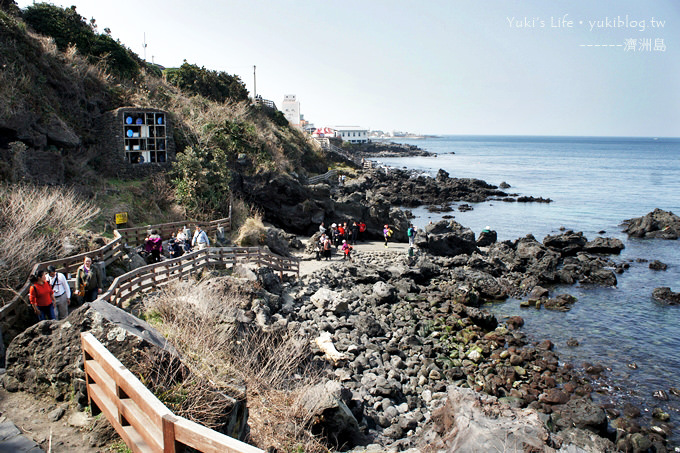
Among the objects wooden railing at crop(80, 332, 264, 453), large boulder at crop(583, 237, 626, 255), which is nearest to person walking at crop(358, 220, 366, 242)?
large boulder at crop(583, 237, 626, 255)

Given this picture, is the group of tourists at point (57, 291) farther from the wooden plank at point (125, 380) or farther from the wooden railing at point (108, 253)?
the wooden plank at point (125, 380)

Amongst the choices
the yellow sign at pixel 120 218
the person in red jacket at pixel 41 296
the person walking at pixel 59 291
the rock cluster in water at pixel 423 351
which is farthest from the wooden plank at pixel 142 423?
the yellow sign at pixel 120 218

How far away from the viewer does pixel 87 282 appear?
1260 centimetres

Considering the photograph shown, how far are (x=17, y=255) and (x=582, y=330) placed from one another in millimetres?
21228

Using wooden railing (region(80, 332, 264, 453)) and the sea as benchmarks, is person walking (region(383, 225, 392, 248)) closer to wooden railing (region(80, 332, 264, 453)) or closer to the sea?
the sea

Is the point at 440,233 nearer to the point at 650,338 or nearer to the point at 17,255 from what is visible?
the point at 650,338

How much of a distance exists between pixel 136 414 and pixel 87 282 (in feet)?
30.2

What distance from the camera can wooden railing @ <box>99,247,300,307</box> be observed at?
12.5 meters

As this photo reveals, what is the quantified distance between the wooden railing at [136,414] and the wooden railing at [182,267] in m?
5.28

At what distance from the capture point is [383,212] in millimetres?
33906

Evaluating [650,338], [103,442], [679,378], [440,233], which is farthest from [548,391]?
[440,233]

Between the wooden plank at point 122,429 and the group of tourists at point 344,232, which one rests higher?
the wooden plank at point 122,429

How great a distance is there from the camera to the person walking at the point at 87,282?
40.4 feet

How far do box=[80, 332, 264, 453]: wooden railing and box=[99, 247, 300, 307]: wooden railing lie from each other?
5.28 meters
